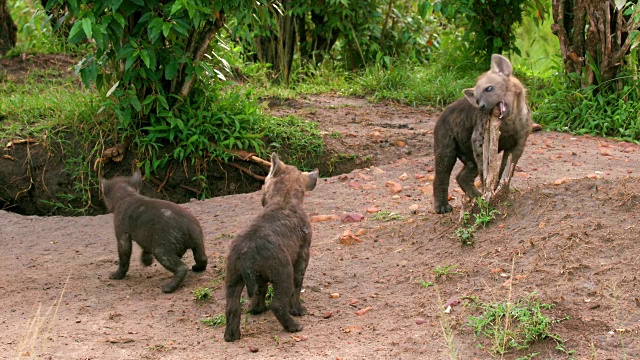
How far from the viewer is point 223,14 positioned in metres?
8.59

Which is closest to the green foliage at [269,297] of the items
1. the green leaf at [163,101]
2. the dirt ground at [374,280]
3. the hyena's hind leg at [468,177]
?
the dirt ground at [374,280]

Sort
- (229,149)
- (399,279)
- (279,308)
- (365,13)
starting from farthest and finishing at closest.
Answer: (365,13)
(229,149)
(399,279)
(279,308)

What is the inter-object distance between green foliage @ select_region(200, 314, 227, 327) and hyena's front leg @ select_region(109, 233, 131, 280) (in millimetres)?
1301

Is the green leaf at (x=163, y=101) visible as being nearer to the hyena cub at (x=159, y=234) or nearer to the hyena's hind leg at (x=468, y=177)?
the hyena cub at (x=159, y=234)

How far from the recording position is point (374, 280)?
6301 mm

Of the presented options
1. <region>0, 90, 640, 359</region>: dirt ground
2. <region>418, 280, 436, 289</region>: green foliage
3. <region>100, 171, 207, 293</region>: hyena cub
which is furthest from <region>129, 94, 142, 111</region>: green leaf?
<region>418, 280, 436, 289</region>: green foliage

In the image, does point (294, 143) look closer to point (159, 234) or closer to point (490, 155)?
point (159, 234)

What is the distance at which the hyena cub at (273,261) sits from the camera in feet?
17.7

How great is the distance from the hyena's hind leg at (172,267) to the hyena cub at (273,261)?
2.80 feet

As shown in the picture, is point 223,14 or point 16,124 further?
point 16,124

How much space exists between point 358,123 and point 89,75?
138 inches

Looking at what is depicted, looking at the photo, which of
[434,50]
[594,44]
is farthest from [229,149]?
[434,50]

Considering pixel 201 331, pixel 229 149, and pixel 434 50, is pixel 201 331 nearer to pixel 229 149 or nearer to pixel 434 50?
pixel 229 149

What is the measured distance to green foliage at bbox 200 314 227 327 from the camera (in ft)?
18.8
